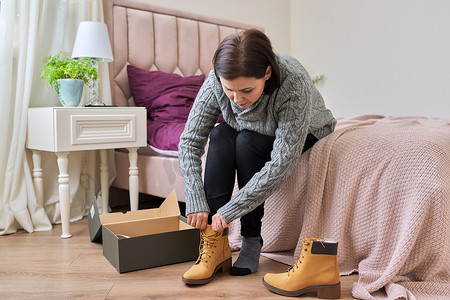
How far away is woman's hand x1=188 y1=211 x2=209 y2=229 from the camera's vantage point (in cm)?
143

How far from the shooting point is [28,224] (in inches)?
83.5

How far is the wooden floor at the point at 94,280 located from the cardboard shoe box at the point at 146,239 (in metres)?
0.03

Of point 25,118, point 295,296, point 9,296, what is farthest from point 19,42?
point 295,296

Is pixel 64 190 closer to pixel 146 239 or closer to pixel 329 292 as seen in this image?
pixel 146 239

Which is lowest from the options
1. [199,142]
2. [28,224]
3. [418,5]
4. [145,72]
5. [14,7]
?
[28,224]

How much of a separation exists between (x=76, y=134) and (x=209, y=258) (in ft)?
2.99

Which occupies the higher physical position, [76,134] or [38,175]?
[76,134]

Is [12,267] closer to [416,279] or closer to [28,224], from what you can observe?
[28,224]

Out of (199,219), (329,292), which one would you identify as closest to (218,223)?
(199,219)

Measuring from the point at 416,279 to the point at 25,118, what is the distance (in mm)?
1754

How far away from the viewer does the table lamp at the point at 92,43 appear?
7.14ft

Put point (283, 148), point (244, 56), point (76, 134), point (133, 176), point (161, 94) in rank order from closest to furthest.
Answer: point (244, 56) < point (283, 148) < point (76, 134) < point (133, 176) < point (161, 94)

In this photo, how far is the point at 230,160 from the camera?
1489mm

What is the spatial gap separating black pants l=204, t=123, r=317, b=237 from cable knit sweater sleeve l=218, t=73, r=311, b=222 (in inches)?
3.0
